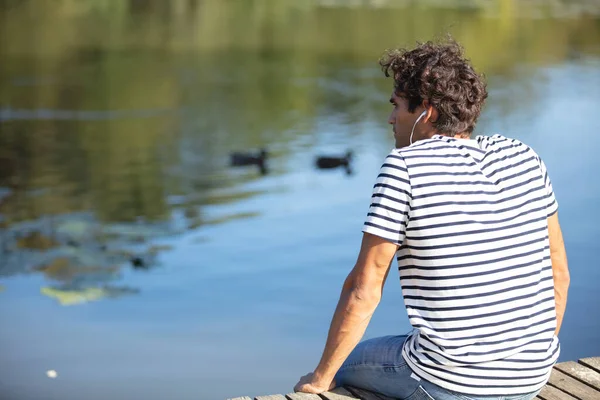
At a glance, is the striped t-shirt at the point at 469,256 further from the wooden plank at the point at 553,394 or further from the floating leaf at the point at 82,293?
the floating leaf at the point at 82,293

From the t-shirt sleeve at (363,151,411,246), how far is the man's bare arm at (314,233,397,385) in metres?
0.03

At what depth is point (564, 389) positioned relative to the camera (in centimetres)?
241

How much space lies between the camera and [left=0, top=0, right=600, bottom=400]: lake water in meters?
4.55

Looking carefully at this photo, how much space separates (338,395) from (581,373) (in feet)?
2.25

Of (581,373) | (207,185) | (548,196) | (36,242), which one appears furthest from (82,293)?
(548,196)

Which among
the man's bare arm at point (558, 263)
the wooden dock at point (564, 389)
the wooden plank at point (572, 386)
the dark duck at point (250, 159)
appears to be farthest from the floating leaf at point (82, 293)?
the man's bare arm at point (558, 263)

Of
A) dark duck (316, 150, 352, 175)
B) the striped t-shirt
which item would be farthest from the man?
dark duck (316, 150, 352, 175)

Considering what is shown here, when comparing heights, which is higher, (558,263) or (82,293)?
(82,293)

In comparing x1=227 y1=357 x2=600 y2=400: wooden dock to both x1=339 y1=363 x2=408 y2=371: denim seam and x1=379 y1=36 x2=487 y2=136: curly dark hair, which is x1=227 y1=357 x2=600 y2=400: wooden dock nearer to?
x1=339 y1=363 x2=408 y2=371: denim seam

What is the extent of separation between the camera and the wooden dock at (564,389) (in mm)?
2264

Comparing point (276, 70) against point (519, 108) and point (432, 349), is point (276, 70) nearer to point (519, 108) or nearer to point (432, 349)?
point (519, 108)

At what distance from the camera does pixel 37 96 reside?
11.0 meters

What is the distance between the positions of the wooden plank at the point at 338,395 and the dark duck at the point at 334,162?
566 centimetres

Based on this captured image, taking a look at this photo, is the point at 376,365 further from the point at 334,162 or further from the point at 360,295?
the point at 334,162
